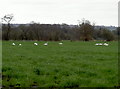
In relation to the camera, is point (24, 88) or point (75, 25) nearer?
point (24, 88)

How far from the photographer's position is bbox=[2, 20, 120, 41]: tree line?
71875 millimetres

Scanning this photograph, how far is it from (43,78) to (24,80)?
0.70m

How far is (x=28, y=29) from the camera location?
77.1m

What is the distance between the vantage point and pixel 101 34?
270 ft

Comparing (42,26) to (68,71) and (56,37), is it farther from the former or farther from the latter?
(68,71)

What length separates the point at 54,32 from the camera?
7606cm

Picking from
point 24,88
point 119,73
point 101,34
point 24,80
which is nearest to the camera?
point 24,88

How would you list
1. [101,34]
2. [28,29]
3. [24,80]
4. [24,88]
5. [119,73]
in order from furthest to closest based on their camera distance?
[101,34] → [28,29] → [119,73] → [24,80] → [24,88]

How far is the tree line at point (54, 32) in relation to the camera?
236 ft

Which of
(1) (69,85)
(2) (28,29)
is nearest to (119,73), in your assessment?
(1) (69,85)

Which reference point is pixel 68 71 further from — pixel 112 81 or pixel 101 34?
pixel 101 34

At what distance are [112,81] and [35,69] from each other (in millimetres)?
3465

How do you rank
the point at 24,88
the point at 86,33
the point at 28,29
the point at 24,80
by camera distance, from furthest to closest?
the point at 28,29
the point at 86,33
the point at 24,80
the point at 24,88

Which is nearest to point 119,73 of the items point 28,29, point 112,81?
point 112,81
